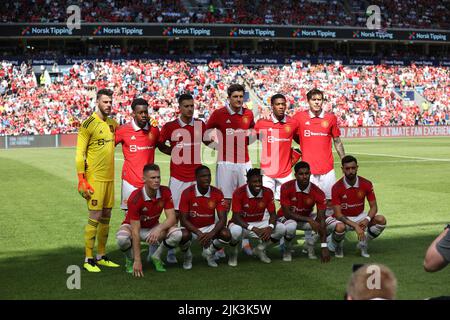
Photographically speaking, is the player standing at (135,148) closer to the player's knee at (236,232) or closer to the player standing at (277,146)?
the player's knee at (236,232)

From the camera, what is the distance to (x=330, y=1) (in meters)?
69.8

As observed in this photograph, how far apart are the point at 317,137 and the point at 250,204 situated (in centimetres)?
199

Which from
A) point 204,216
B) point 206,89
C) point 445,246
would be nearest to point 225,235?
point 204,216

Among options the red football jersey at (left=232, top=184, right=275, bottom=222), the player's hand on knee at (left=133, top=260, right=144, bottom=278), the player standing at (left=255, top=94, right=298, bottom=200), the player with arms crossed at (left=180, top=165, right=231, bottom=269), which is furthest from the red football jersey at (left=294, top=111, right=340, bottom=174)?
the player's hand on knee at (left=133, top=260, right=144, bottom=278)

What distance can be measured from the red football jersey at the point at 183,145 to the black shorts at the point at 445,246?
6.08 metres

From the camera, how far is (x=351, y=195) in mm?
9984

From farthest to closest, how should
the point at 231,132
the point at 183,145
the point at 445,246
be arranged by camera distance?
the point at 231,132
the point at 183,145
the point at 445,246

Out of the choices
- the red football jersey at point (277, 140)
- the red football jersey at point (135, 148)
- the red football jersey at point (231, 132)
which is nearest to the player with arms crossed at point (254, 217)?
the red football jersey at point (231, 132)

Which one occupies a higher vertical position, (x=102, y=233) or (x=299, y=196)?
(x=299, y=196)

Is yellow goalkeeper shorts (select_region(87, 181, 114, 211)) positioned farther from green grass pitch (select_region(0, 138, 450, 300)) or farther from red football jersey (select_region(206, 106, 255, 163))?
red football jersey (select_region(206, 106, 255, 163))

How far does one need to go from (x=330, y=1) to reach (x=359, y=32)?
21.2 ft

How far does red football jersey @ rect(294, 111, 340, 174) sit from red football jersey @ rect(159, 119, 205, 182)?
182 cm

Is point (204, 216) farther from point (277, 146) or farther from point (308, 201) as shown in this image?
point (277, 146)

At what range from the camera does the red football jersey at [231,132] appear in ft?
34.9
